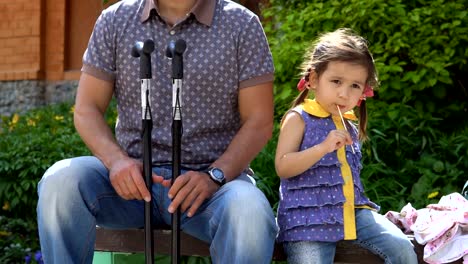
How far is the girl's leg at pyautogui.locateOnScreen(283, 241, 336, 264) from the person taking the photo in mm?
3182

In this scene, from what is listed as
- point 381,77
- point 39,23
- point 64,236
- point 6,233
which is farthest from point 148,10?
point 39,23

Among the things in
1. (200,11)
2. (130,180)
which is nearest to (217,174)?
(130,180)

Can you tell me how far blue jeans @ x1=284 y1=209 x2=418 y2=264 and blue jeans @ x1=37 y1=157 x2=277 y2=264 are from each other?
0.18 metres

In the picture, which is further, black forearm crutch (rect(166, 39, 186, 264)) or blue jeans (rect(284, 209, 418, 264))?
blue jeans (rect(284, 209, 418, 264))

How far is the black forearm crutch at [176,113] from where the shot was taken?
2.92 m

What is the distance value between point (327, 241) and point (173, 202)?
0.54m

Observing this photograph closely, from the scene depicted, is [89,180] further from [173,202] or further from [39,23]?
[39,23]

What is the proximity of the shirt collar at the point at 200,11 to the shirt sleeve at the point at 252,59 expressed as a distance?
135mm

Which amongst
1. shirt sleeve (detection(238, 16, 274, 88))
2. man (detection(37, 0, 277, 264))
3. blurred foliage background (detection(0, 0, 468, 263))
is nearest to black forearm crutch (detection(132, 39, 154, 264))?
man (detection(37, 0, 277, 264))

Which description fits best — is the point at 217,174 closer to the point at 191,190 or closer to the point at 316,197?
the point at 191,190

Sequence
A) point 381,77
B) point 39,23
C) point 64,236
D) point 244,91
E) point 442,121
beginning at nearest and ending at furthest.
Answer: point 64,236 → point 244,91 → point 381,77 → point 442,121 → point 39,23

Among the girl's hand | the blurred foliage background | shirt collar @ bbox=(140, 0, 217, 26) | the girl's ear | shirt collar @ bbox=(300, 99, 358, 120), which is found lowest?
the blurred foliage background

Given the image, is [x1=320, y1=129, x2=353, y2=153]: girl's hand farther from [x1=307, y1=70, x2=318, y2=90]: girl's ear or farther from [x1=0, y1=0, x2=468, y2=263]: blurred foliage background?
[x1=0, y1=0, x2=468, y2=263]: blurred foliage background

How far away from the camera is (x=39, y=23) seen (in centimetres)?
1141
